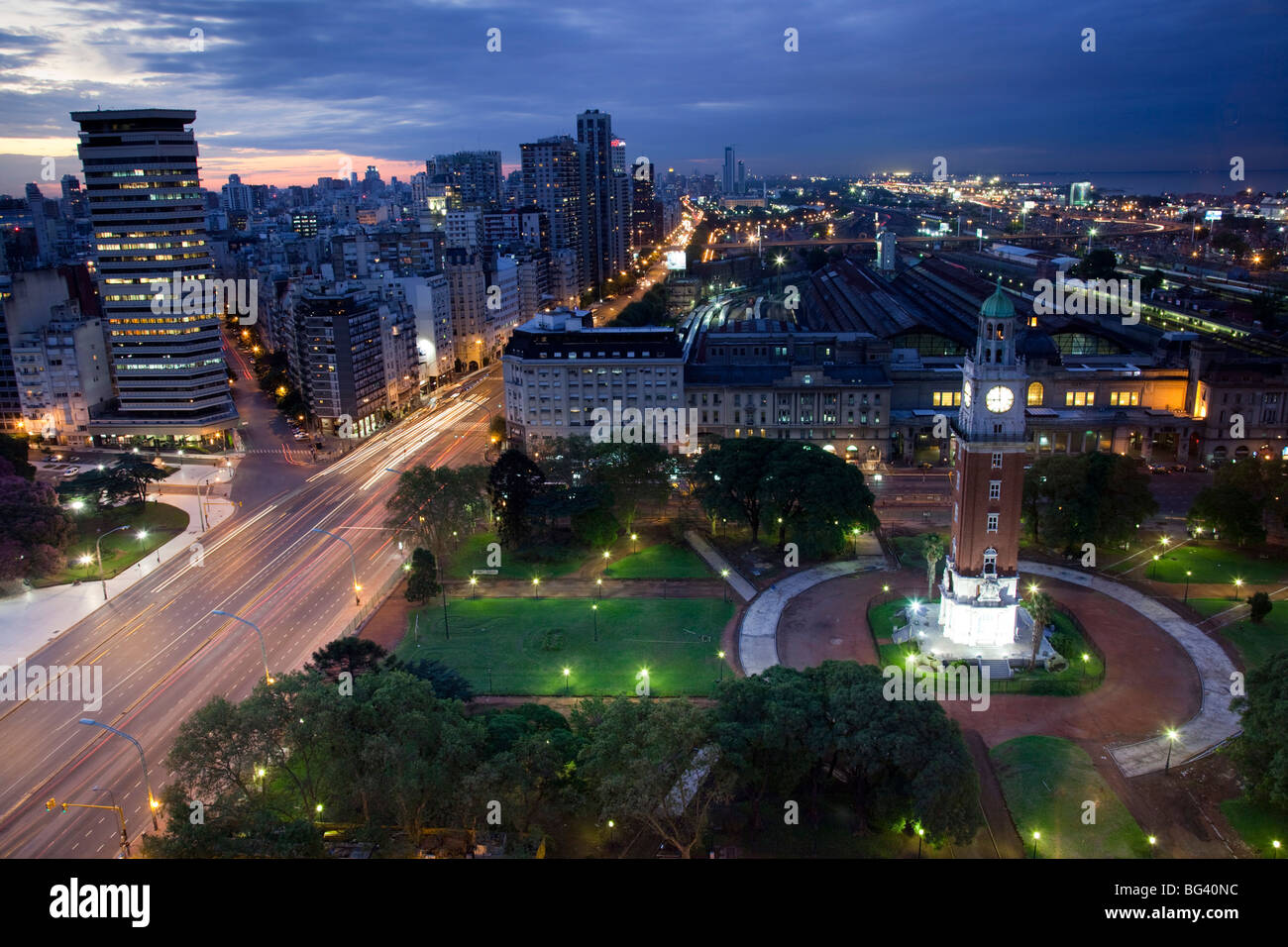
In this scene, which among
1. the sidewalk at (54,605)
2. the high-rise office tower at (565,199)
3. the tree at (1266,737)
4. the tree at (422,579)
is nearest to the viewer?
the tree at (1266,737)

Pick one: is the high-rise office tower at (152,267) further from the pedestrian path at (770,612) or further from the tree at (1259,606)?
the tree at (1259,606)

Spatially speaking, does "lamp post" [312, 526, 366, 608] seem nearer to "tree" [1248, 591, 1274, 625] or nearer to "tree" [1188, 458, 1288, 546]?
"tree" [1248, 591, 1274, 625]

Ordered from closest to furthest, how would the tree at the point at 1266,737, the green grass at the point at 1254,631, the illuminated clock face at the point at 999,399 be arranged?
the tree at the point at 1266,737 → the illuminated clock face at the point at 999,399 → the green grass at the point at 1254,631

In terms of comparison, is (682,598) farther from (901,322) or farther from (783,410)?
(901,322)

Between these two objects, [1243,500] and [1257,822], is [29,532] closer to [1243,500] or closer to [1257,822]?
[1257,822]

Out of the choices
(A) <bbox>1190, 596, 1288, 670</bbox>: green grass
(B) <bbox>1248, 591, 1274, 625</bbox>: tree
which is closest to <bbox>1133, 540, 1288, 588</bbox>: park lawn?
(A) <bbox>1190, 596, 1288, 670</bbox>: green grass

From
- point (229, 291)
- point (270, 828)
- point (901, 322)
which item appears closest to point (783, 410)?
point (901, 322)

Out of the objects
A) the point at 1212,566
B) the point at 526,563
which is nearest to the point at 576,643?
the point at 526,563

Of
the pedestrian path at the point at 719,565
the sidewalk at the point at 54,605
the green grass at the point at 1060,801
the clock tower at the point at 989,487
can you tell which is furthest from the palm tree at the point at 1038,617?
the sidewalk at the point at 54,605
